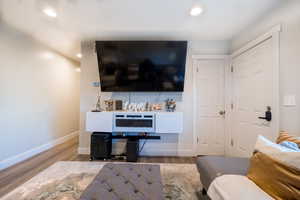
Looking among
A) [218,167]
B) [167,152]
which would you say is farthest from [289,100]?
[167,152]

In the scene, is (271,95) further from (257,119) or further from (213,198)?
(213,198)

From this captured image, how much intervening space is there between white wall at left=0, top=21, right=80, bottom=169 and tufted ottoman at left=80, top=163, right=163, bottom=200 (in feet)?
7.60

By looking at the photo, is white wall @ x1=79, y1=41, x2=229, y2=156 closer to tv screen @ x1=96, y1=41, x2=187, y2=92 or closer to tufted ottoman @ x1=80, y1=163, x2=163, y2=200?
tv screen @ x1=96, y1=41, x2=187, y2=92

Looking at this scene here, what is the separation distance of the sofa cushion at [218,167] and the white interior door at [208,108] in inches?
62.6

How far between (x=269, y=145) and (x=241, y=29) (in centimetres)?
241

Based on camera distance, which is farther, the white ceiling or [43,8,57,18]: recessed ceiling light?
[43,8,57,18]: recessed ceiling light

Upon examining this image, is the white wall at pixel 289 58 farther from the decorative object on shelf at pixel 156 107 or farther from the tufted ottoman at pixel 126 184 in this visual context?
the decorative object on shelf at pixel 156 107

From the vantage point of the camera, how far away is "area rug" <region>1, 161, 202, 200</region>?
1.91 metres

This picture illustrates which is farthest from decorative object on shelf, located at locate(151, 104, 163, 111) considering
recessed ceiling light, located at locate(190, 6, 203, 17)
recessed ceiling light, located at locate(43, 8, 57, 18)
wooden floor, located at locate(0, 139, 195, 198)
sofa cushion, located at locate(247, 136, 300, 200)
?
recessed ceiling light, located at locate(43, 8, 57, 18)

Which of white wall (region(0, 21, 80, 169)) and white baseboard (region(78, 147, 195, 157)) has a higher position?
white wall (region(0, 21, 80, 169))

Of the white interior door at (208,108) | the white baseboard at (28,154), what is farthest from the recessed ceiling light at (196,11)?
the white baseboard at (28,154)

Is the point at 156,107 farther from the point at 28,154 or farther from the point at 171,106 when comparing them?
the point at 28,154

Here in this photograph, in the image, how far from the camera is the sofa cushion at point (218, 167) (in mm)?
1534

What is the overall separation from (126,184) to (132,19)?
7.74ft
